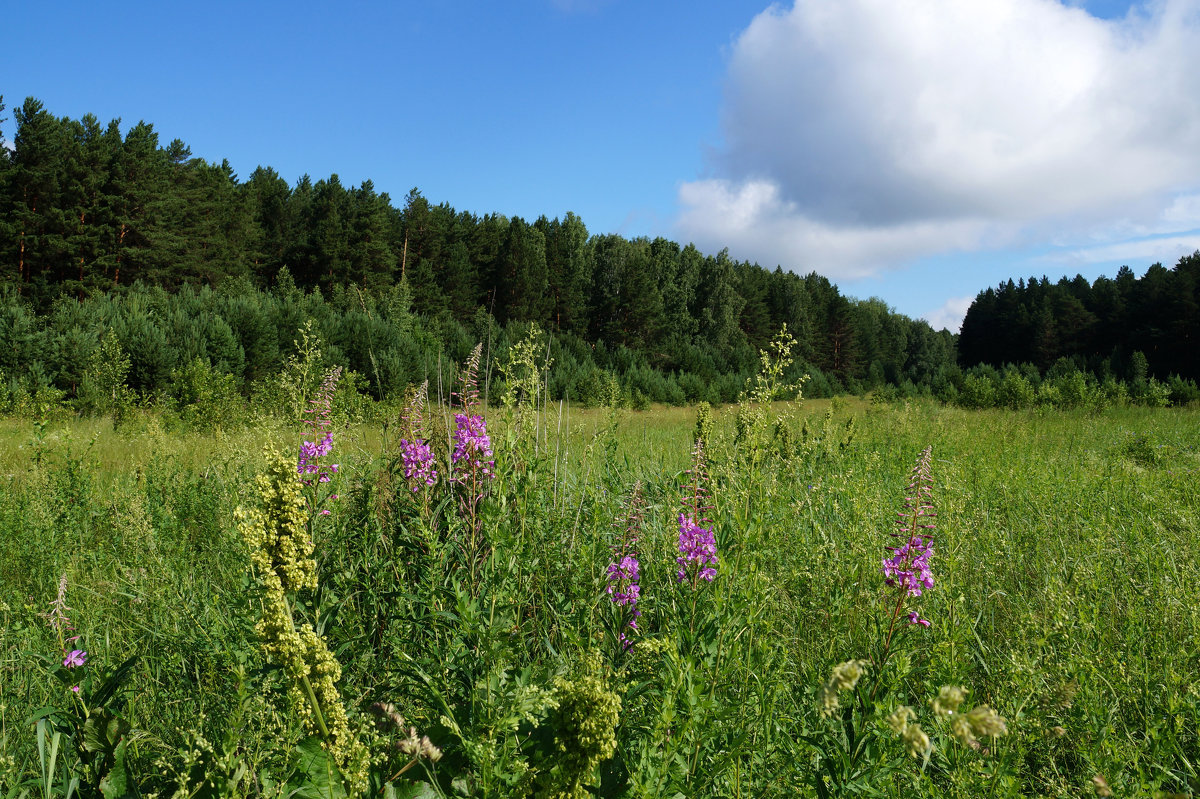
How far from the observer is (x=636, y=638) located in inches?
101

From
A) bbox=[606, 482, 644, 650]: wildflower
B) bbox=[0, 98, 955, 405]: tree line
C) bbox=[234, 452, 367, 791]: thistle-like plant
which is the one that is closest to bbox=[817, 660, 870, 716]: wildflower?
bbox=[234, 452, 367, 791]: thistle-like plant

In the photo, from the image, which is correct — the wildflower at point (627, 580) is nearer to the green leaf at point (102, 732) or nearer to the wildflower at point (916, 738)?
the green leaf at point (102, 732)

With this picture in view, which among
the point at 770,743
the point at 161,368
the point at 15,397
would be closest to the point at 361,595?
the point at 770,743

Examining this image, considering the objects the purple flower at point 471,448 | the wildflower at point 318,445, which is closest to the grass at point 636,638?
the purple flower at point 471,448

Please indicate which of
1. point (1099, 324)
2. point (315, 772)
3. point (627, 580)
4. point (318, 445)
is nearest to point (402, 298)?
point (318, 445)

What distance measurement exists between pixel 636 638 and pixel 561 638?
467 millimetres

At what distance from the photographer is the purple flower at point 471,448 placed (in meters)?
2.72

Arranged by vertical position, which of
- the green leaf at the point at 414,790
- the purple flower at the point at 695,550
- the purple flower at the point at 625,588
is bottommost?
the green leaf at the point at 414,790

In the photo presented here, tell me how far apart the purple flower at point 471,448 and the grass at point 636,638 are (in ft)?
0.43

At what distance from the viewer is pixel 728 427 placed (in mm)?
6668

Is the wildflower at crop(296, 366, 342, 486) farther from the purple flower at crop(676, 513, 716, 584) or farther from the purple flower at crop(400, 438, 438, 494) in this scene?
the purple flower at crop(676, 513, 716, 584)

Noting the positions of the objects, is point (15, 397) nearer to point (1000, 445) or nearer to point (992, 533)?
point (992, 533)

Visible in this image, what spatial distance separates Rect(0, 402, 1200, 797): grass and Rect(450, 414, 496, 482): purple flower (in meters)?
0.13

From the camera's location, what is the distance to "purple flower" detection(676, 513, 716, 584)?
217 centimetres
